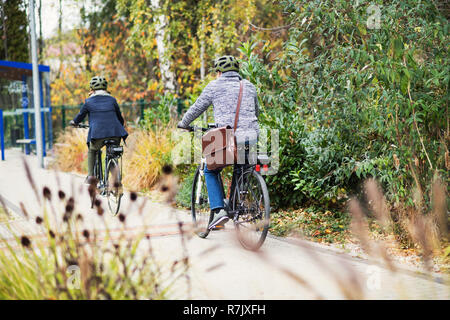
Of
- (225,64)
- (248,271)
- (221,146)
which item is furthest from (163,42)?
(248,271)

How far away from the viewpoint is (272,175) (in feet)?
24.7

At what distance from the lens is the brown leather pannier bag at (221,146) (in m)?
5.93

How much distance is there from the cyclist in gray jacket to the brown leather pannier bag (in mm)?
61

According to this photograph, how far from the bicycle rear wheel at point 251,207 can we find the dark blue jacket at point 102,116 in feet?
10.3

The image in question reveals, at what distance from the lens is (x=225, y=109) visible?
238 inches

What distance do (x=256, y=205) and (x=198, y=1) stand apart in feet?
37.4

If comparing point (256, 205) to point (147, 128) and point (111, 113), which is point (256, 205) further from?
point (147, 128)

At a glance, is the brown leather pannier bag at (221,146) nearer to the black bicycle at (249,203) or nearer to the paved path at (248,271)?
the black bicycle at (249,203)

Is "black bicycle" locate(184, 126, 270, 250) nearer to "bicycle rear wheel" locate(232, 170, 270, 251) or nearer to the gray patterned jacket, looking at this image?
"bicycle rear wheel" locate(232, 170, 270, 251)

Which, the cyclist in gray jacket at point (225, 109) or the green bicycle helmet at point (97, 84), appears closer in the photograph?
the cyclist in gray jacket at point (225, 109)

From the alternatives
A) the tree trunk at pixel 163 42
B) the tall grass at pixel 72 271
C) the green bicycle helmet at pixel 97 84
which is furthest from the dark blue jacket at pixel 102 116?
the tree trunk at pixel 163 42

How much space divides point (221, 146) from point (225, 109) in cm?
38

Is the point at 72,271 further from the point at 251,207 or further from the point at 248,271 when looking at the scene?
the point at 251,207
